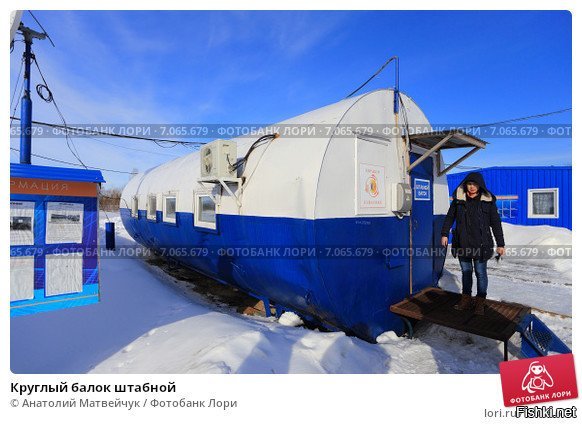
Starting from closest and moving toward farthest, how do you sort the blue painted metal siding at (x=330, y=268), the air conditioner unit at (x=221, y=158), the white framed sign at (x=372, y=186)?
the blue painted metal siding at (x=330, y=268) → the white framed sign at (x=372, y=186) → the air conditioner unit at (x=221, y=158)

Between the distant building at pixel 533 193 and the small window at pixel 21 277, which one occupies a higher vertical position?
the distant building at pixel 533 193

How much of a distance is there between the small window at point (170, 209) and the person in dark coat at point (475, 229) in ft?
20.7

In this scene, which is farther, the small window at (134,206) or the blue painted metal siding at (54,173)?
the small window at (134,206)

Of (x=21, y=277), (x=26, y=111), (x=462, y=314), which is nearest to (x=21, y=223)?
(x=21, y=277)

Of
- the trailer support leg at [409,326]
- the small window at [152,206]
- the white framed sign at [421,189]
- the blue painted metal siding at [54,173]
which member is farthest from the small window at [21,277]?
the small window at [152,206]

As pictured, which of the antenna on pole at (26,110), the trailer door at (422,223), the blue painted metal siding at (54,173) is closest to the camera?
the blue painted metal siding at (54,173)

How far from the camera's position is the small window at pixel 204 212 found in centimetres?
582

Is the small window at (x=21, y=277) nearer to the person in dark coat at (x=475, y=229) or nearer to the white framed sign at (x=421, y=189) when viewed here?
the person in dark coat at (x=475, y=229)
